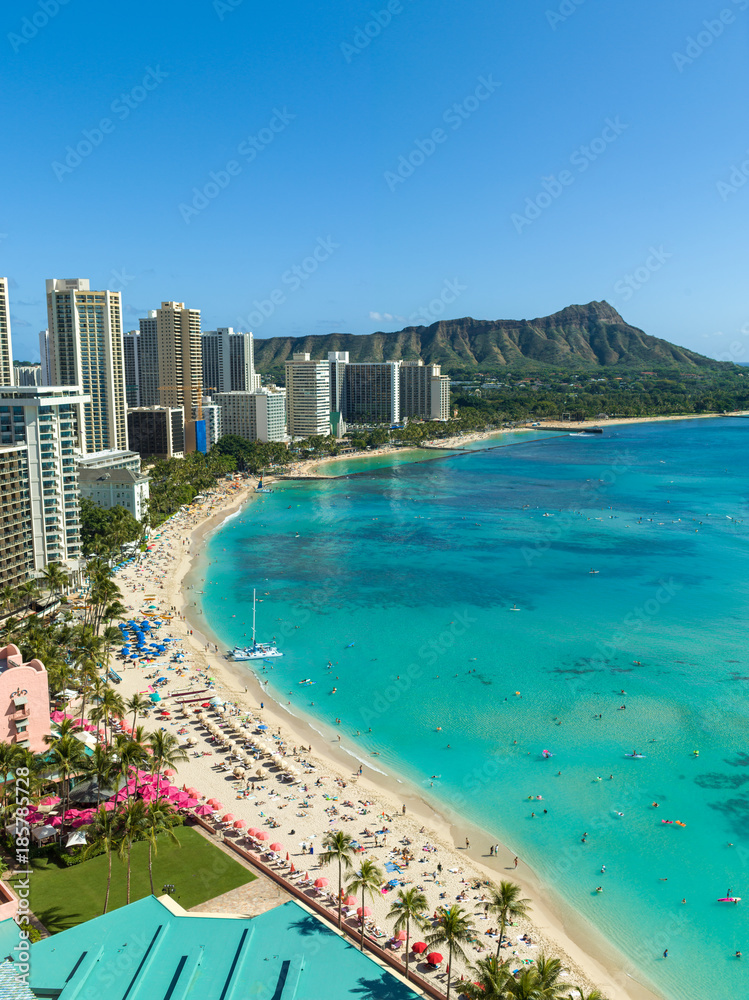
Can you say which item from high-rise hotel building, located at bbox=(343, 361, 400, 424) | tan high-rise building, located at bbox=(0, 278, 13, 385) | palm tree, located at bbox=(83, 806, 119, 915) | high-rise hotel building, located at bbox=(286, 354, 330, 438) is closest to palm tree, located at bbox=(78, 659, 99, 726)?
palm tree, located at bbox=(83, 806, 119, 915)

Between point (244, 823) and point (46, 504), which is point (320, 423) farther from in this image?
point (244, 823)

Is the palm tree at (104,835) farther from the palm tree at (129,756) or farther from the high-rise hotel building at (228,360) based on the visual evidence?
the high-rise hotel building at (228,360)

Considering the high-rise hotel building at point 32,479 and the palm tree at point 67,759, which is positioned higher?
the high-rise hotel building at point 32,479

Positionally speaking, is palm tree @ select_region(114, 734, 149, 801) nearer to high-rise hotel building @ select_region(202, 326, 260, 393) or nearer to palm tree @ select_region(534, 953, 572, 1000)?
palm tree @ select_region(534, 953, 572, 1000)

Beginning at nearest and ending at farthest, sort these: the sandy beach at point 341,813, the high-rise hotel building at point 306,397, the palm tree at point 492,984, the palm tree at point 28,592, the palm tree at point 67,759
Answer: the palm tree at point 492,984 < the sandy beach at point 341,813 < the palm tree at point 67,759 < the palm tree at point 28,592 < the high-rise hotel building at point 306,397

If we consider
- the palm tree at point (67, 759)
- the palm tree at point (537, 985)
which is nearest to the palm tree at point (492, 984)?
the palm tree at point (537, 985)

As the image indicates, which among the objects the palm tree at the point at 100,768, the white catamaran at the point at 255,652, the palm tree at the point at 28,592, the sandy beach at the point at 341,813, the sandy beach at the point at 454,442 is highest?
the sandy beach at the point at 454,442
